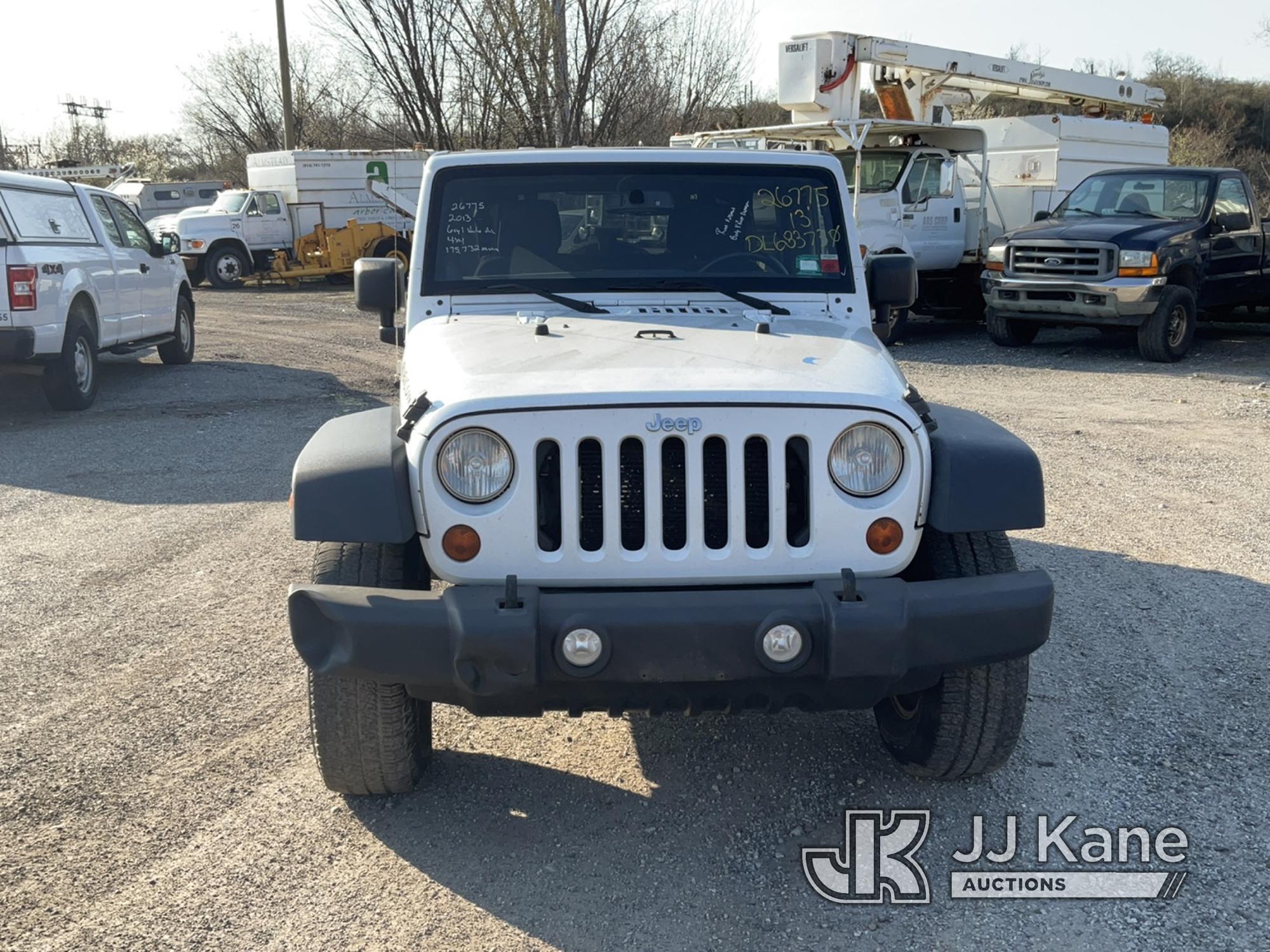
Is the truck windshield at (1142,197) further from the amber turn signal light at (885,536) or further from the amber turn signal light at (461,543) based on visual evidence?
the amber turn signal light at (461,543)

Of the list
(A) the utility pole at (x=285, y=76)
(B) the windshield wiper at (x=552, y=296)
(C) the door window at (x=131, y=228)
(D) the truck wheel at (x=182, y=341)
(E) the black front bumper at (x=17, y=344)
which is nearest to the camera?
(B) the windshield wiper at (x=552, y=296)

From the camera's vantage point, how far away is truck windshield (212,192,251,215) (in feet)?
78.2

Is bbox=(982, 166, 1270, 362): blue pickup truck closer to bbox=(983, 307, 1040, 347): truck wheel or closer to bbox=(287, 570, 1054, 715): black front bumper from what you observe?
bbox=(983, 307, 1040, 347): truck wheel

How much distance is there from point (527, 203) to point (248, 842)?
2311 millimetres

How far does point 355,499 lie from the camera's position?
10.1 ft

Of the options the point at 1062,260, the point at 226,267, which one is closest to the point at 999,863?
the point at 1062,260

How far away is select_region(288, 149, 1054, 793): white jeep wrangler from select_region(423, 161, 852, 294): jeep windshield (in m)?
0.73

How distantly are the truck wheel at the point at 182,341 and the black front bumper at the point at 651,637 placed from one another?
10.9 meters

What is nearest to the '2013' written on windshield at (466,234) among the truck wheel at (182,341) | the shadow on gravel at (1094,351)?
the shadow on gravel at (1094,351)

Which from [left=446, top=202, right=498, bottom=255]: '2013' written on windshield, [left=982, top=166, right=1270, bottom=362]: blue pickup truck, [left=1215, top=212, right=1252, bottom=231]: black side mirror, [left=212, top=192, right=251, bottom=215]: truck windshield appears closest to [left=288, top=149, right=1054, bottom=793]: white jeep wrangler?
Result: [left=446, top=202, right=498, bottom=255]: '2013' written on windshield

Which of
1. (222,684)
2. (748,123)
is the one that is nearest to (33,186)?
(222,684)

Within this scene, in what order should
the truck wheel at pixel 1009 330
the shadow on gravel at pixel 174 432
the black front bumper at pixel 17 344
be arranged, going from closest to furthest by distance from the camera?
the shadow on gravel at pixel 174 432 → the black front bumper at pixel 17 344 → the truck wheel at pixel 1009 330

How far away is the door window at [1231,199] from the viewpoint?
41.6ft

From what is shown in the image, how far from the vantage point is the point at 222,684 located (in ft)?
14.5
